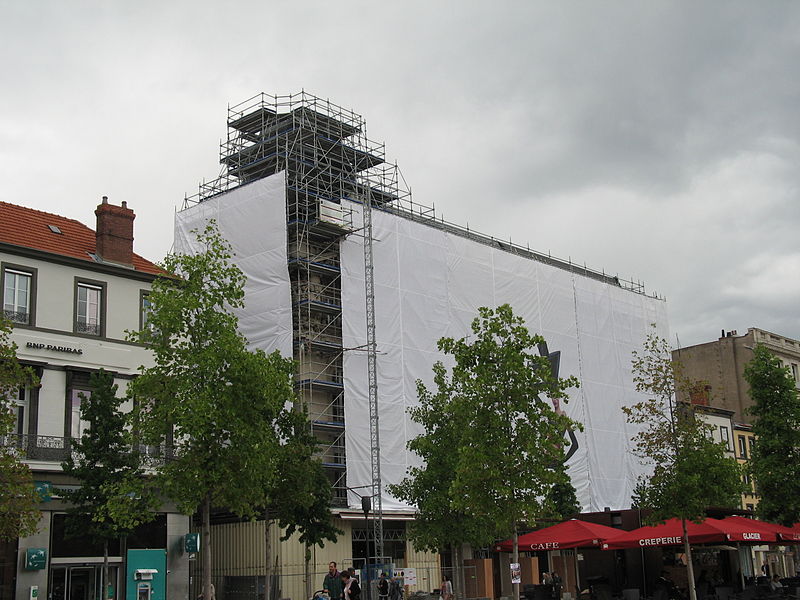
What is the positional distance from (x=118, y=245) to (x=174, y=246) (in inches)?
598

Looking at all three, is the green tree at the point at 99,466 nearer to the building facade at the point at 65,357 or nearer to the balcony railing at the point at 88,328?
the building facade at the point at 65,357

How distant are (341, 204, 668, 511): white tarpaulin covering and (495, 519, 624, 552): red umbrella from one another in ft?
38.3

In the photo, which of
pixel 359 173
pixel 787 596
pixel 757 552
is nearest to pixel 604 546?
pixel 787 596

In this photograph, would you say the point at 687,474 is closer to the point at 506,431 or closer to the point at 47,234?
the point at 506,431

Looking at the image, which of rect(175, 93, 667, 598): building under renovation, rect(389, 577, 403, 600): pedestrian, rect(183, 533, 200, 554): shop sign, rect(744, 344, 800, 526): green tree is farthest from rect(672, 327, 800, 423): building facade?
rect(183, 533, 200, 554): shop sign

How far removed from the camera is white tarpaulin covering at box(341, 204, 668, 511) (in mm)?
46969

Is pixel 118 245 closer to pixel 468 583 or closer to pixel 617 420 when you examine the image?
pixel 468 583

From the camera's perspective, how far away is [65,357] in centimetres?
3325

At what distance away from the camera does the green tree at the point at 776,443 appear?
40.6 meters

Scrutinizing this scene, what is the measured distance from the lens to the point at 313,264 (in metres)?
47.1

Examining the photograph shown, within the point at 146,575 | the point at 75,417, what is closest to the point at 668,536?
the point at 146,575

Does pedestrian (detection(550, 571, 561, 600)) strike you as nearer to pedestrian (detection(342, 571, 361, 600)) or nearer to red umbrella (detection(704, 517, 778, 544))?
red umbrella (detection(704, 517, 778, 544))

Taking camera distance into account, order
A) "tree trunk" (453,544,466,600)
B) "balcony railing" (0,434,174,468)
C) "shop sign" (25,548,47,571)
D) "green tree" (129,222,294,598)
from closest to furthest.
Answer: "green tree" (129,222,294,598)
"shop sign" (25,548,47,571)
"balcony railing" (0,434,174,468)
"tree trunk" (453,544,466,600)

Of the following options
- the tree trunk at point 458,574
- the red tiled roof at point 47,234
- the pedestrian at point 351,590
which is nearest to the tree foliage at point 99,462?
Result: the pedestrian at point 351,590
